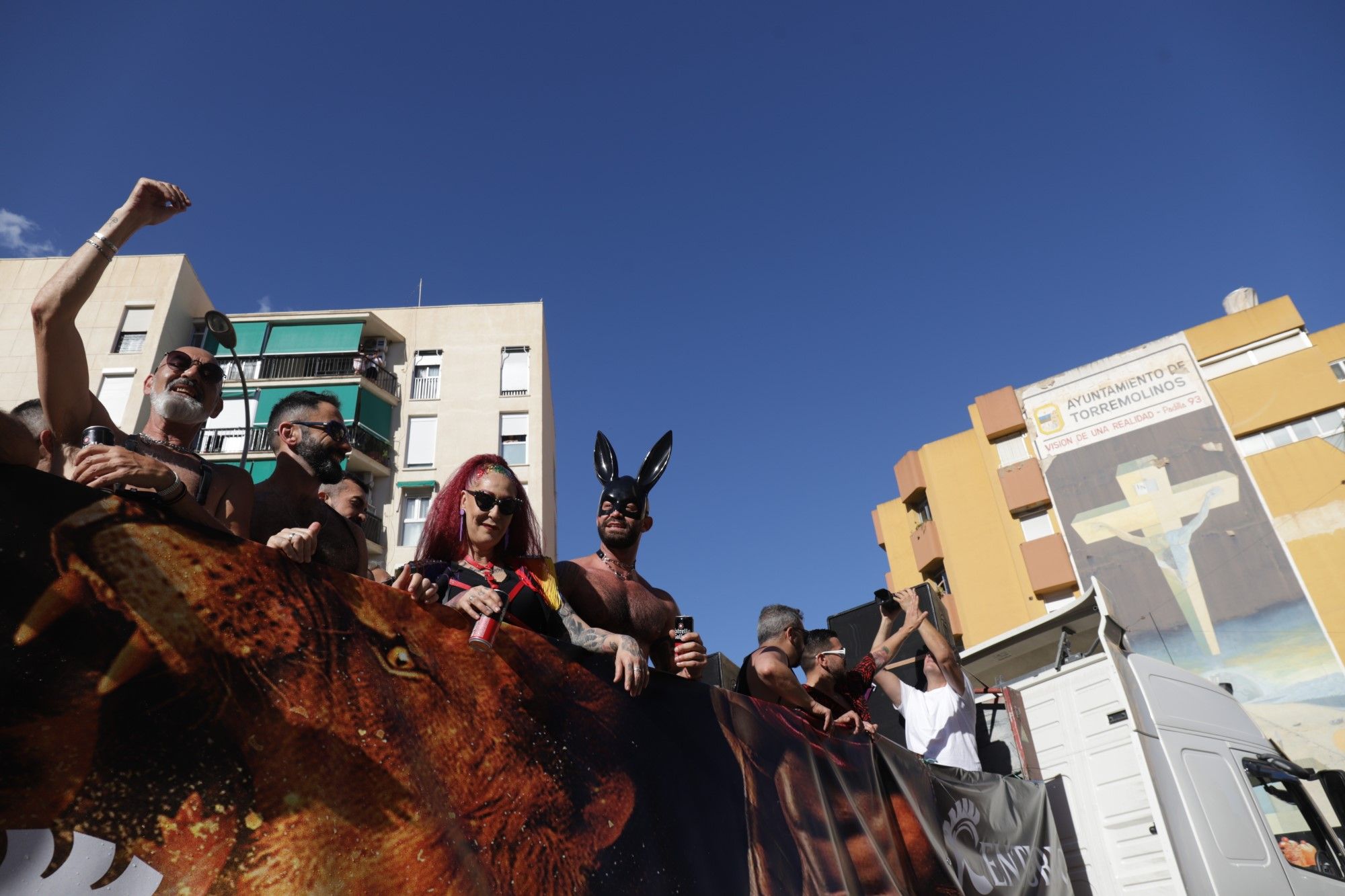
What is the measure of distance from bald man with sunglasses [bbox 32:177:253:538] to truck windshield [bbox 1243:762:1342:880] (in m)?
6.68

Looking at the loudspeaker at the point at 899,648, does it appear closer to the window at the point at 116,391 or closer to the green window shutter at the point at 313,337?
the green window shutter at the point at 313,337

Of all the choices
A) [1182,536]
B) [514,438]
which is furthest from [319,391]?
[1182,536]

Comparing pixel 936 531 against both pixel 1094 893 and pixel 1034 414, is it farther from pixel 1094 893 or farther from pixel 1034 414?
pixel 1094 893

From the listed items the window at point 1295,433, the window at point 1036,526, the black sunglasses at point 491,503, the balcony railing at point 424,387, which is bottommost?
the black sunglasses at point 491,503

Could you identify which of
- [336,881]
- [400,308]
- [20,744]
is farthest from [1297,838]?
[400,308]

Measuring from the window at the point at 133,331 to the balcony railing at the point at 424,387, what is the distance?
24.6 feet

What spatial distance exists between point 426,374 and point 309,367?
3.50 meters

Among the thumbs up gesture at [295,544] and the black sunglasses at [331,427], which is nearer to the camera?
the thumbs up gesture at [295,544]

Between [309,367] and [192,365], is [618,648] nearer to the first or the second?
[192,365]

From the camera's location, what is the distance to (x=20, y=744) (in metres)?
1.52

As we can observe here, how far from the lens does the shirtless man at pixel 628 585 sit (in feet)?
10.6

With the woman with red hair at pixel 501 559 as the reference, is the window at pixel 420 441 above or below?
above

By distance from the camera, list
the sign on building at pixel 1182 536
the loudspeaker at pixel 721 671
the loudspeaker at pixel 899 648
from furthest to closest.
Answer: the sign on building at pixel 1182 536, the loudspeaker at pixel 721 671, the loudspeaker at pixel 899 648

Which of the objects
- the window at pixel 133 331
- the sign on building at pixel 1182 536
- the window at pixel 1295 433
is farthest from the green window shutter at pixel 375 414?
the window at pixel 1295 433
